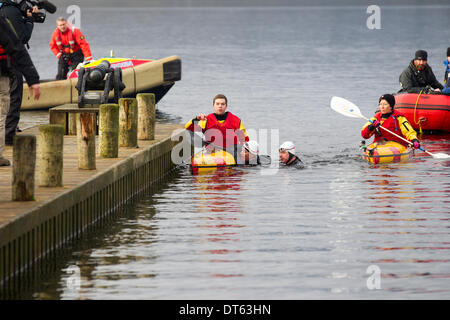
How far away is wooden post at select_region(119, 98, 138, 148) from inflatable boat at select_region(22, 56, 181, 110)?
8217 mm

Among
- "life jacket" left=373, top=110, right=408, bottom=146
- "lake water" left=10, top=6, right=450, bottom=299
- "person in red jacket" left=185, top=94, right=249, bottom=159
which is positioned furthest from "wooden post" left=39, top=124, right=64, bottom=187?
"life jacket" left=373, top=110, right=408, bottom=146

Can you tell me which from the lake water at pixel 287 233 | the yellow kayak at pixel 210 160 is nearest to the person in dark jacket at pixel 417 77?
the lake water at pixel 287 233

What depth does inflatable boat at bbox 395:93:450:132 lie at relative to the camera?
20.0 m

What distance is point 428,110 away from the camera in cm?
2003

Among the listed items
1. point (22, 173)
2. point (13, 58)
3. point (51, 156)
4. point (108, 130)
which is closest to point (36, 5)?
point (108, 130)

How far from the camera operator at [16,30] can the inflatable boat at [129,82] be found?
28.2 feet

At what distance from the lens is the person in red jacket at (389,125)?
15742 millimetres

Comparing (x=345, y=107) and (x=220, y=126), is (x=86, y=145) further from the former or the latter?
(x=345, y=107)

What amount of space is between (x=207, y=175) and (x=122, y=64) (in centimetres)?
894

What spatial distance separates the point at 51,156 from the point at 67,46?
12730mm

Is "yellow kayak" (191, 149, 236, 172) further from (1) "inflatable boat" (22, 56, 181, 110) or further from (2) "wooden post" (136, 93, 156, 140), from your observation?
(1) "inflatable boat" (22, 56, 181, 110)

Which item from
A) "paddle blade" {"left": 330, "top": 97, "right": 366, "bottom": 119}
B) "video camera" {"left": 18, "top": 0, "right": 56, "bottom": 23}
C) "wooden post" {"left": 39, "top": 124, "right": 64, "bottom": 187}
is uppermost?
"video camera" {"left": 18, "top": 0, "right": 56, "bottom": 23}

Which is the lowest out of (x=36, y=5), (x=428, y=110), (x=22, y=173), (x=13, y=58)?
(x=22, y=173)

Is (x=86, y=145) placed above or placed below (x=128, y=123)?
below
